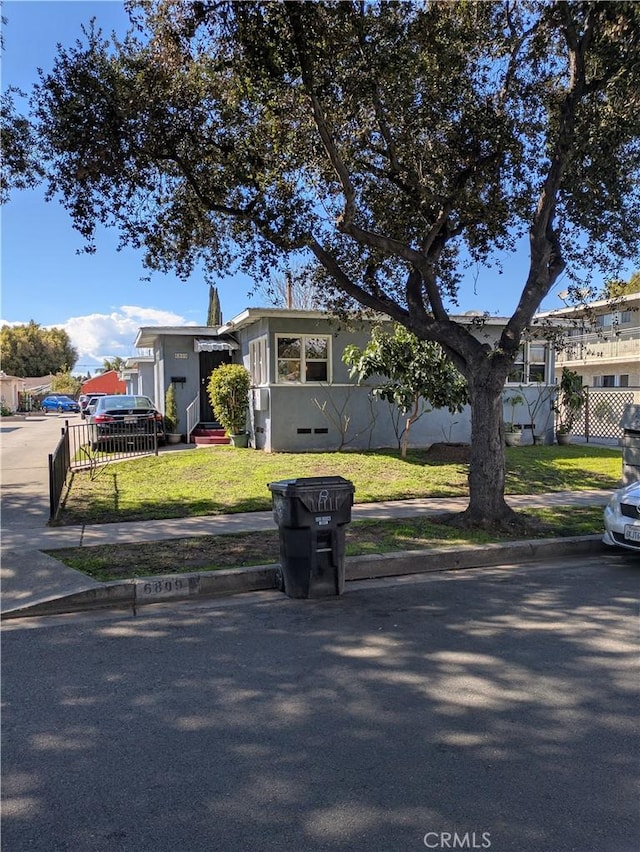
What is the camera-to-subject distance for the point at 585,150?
8.16 metres

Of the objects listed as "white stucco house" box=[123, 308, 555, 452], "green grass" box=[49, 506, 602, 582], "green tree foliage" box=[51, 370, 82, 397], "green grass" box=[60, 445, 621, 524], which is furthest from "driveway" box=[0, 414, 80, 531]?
"green tree foliage" box=[51, 370, 82, 397]

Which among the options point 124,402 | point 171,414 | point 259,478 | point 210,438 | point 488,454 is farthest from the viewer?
point 171,414

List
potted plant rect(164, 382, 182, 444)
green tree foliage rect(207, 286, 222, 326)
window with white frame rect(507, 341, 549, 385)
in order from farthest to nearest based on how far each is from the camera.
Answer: green tree foliage rect(207, 286, 222, 326) → potted plant rect(164, 382, 182, 444) → window with white frame rect(507, 341, 549, 385)

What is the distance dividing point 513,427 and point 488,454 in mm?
9119

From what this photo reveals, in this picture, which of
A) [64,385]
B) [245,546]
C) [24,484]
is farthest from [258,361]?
[64,385]

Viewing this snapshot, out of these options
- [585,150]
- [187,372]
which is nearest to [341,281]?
[585,150]

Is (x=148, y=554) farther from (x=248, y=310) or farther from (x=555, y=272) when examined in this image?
(x=248, y=310)

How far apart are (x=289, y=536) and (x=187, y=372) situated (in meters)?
15.2

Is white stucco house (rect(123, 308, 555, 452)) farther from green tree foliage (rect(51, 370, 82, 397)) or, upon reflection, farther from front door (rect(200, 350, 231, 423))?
green tree foliage (rect(51, 370, 82, 397))

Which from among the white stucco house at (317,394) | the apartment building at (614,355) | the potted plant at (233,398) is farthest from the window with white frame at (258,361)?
the apartment building at (614,355)

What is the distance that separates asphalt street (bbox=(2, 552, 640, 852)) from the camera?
270cm

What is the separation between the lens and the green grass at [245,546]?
21.7 feet

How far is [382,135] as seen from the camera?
27.6 feet

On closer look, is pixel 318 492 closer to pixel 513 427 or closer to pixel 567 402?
pixel 513 427
